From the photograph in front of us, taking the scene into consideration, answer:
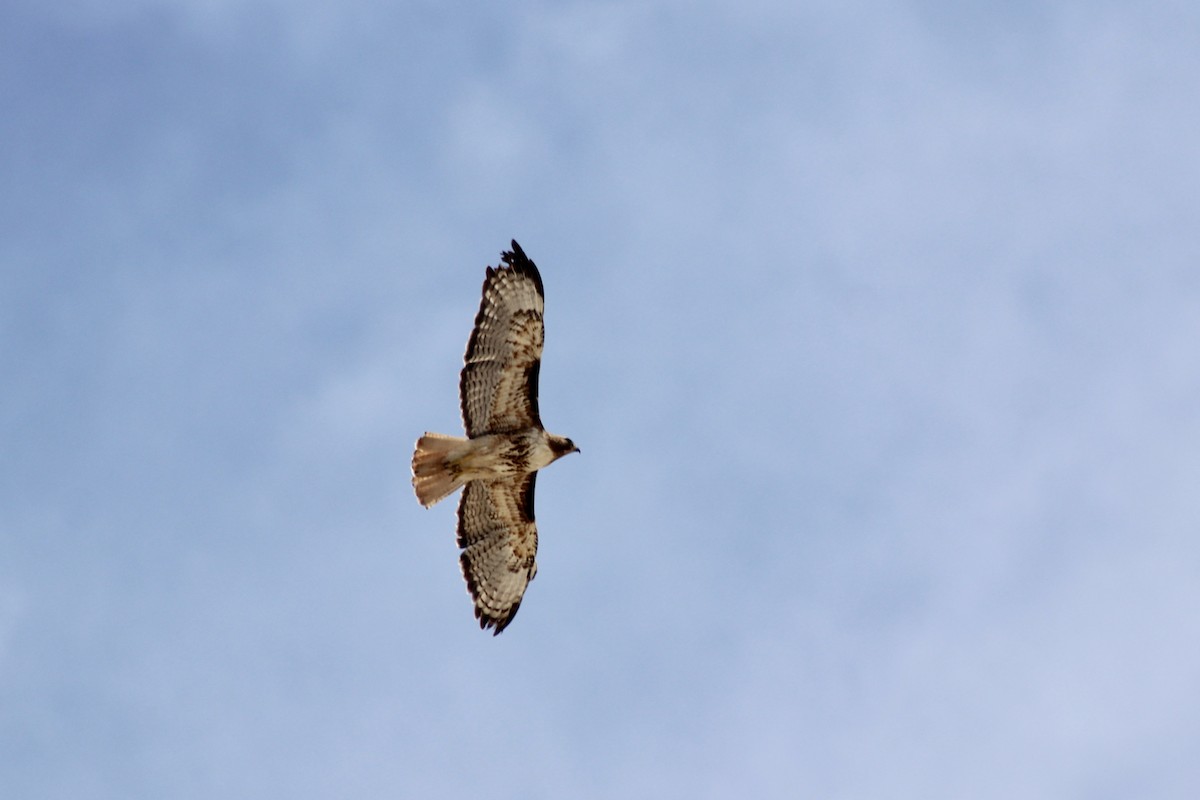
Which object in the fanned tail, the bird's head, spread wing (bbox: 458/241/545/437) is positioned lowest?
the fanned tail

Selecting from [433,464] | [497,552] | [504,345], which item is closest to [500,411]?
[504,345]

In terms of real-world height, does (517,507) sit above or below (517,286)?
below

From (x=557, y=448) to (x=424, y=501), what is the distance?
1408mm

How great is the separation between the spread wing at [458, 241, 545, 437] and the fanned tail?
274 millimetres

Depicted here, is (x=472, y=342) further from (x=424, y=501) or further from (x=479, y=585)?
(x=479, y=585)

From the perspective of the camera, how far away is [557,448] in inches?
584

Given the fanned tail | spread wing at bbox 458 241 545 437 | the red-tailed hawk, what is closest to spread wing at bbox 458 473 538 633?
the red-tailed hawk

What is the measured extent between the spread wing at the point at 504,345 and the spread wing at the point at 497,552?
1187 mm

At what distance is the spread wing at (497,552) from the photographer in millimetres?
15508

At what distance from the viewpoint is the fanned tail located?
14430 mm

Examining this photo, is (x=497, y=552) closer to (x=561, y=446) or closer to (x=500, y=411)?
(x=561, y=446)

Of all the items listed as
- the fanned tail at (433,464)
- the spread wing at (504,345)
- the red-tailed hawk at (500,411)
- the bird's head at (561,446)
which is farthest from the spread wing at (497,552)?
the spread wing at (504,345)

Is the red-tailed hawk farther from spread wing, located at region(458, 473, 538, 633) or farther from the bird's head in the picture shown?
spread wing, located at region(458, 473, 538, 633)

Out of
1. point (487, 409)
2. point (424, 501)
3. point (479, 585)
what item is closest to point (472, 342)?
point (487, 409)
